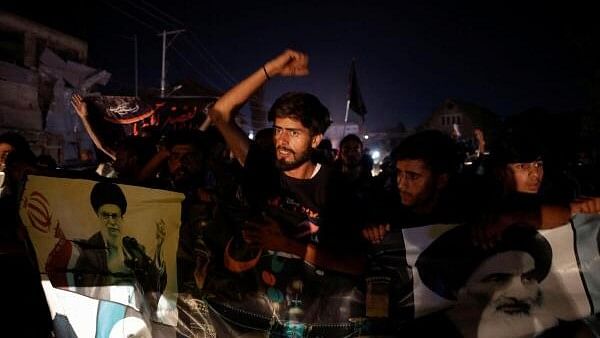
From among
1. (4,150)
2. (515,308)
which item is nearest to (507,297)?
(515,308)

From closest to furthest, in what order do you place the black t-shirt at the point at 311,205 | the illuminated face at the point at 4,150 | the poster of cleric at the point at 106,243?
the black t-shirt at the point at 311,205, the poster of cleric at the point at 106,243, the illuminated face at the point at 4,150

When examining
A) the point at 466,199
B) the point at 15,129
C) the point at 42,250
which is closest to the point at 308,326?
the point at 466,199

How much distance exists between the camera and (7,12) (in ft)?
70.3

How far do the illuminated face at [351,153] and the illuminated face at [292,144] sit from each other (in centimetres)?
414

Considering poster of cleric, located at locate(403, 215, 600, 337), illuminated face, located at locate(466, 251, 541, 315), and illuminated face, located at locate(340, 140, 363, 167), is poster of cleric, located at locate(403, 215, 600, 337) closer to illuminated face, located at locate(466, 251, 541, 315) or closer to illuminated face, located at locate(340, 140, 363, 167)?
illuminated face, located at locate(466, 251, 541, 315)

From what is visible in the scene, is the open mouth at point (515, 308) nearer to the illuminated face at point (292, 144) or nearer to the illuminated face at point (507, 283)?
the illuminated face at point (507, 283)

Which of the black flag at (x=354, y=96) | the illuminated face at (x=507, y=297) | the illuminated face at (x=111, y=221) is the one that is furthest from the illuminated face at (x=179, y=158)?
the black flag at (x=354, y=96)

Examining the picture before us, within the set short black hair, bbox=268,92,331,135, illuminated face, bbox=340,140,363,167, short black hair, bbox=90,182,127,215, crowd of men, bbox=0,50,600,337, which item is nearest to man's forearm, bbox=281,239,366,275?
crowd of men, bbox=0,50,600,337

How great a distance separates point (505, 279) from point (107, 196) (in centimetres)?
254

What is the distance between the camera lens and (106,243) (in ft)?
10.1

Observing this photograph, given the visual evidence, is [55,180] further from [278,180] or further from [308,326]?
[308,326]

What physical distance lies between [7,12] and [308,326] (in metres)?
24.8

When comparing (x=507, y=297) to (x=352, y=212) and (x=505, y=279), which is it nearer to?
(x=505, y=279)

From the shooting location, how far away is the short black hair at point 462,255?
246 cm
